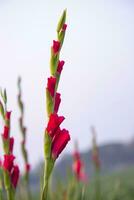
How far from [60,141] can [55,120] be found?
0.19ft

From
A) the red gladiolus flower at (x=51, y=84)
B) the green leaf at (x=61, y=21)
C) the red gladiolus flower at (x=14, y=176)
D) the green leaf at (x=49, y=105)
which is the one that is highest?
the green leaf at (x=61, y=21)

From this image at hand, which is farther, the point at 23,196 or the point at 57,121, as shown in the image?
the point at 23,196

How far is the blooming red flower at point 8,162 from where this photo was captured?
3.39ft

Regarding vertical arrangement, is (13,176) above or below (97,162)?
below

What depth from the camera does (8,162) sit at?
104 cm

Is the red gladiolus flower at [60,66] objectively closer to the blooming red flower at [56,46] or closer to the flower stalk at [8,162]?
the blooming red flower at [56,46]

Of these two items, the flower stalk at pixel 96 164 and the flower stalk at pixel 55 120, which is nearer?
the flower stalk at pixel 55 120

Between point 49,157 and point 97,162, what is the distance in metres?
1.74

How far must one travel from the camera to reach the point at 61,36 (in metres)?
1.00

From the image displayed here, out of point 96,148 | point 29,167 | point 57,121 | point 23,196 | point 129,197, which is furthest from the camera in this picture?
point 129,197

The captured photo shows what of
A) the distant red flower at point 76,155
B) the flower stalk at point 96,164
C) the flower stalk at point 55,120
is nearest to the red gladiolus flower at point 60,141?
the flower stalk at point 55,120

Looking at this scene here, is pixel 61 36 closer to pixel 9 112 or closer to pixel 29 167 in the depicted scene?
pixel 9 112

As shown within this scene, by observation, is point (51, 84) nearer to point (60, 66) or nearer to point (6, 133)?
point (60, 66)

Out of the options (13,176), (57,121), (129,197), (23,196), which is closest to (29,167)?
(13,176)
